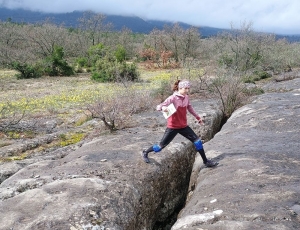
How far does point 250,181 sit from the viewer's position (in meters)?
6.47

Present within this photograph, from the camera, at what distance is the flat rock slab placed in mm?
5262

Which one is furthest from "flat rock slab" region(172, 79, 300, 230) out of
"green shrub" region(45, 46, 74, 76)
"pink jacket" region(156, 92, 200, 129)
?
"green shrub" region(45, 46, 74, 76)

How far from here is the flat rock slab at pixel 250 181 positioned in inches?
207

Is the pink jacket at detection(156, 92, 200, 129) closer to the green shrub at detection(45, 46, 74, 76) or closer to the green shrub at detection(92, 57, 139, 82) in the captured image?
the green shrub at detection(92, 57, 139, 82)

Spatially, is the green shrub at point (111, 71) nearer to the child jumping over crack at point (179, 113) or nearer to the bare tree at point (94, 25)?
the child jumping over crack at point (179, 113)

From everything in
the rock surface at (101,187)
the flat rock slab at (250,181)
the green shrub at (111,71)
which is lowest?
the green shrub at (111,71)

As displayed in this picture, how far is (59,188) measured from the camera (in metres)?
6.43

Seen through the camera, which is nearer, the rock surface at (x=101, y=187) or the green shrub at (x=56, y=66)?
the rock surface at (x=101, y=187)

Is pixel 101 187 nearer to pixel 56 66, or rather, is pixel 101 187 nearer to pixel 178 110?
pixel 178 110

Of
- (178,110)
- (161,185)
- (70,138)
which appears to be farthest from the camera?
(70,138)

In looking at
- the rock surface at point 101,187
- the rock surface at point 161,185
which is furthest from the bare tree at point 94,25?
the rock surface at point 101,187

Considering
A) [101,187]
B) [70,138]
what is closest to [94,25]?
[70,138]

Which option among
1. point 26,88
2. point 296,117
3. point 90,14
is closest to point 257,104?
point 296,117

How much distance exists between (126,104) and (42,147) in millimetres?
3702
